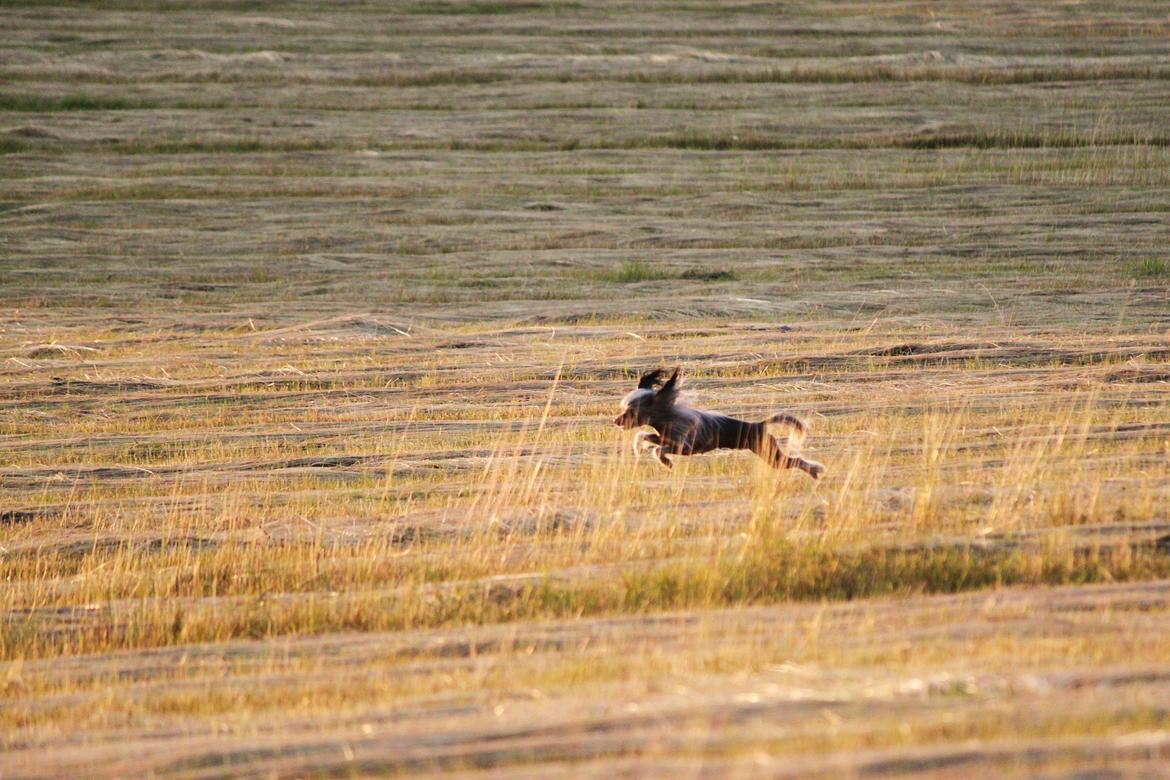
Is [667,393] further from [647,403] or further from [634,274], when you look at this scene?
[634,274]

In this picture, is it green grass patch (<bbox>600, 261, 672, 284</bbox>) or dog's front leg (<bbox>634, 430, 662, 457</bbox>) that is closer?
dog's front leg (<bbox>634, 430, 662, 457</bbox>)

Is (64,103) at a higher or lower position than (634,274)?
higher

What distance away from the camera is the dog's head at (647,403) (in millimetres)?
8258

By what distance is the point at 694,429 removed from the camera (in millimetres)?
8234

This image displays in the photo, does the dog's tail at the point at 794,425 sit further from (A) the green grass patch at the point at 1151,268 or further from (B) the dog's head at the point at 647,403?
(A) the green grass patch at the point at 1151,268

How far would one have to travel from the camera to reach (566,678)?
4801 mm

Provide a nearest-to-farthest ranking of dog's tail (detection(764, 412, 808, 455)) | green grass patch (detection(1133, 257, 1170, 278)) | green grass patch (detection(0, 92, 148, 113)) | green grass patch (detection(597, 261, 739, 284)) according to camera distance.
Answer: dog's tail (detection(764, 412, 808, 455))
green grass patch (detection(1133, 257, 1170, 278))
green grass patch (detection(597, 261, 739, 284))
green grass patch (detection(0, 92, 148, 113))

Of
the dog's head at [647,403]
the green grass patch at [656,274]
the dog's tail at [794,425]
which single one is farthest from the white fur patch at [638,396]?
the green grass patch at [656,274]

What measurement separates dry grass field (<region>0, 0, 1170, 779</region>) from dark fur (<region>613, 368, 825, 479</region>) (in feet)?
0.69

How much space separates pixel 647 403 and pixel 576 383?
4128 millimetres

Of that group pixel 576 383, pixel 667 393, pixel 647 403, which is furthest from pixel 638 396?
pixel 576 383

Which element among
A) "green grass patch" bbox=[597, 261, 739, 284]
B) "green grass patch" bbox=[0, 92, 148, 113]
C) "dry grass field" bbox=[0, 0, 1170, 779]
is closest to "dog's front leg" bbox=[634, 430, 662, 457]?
"dry grass field" bbox=[0, 0, 1170, 779]

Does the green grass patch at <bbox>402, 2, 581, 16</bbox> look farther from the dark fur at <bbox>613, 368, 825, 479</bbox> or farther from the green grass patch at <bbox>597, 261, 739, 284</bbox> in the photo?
the dark fur at <bbox>613, 368, 825, 479</bbox>

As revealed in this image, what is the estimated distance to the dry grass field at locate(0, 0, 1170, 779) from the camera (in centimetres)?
446
